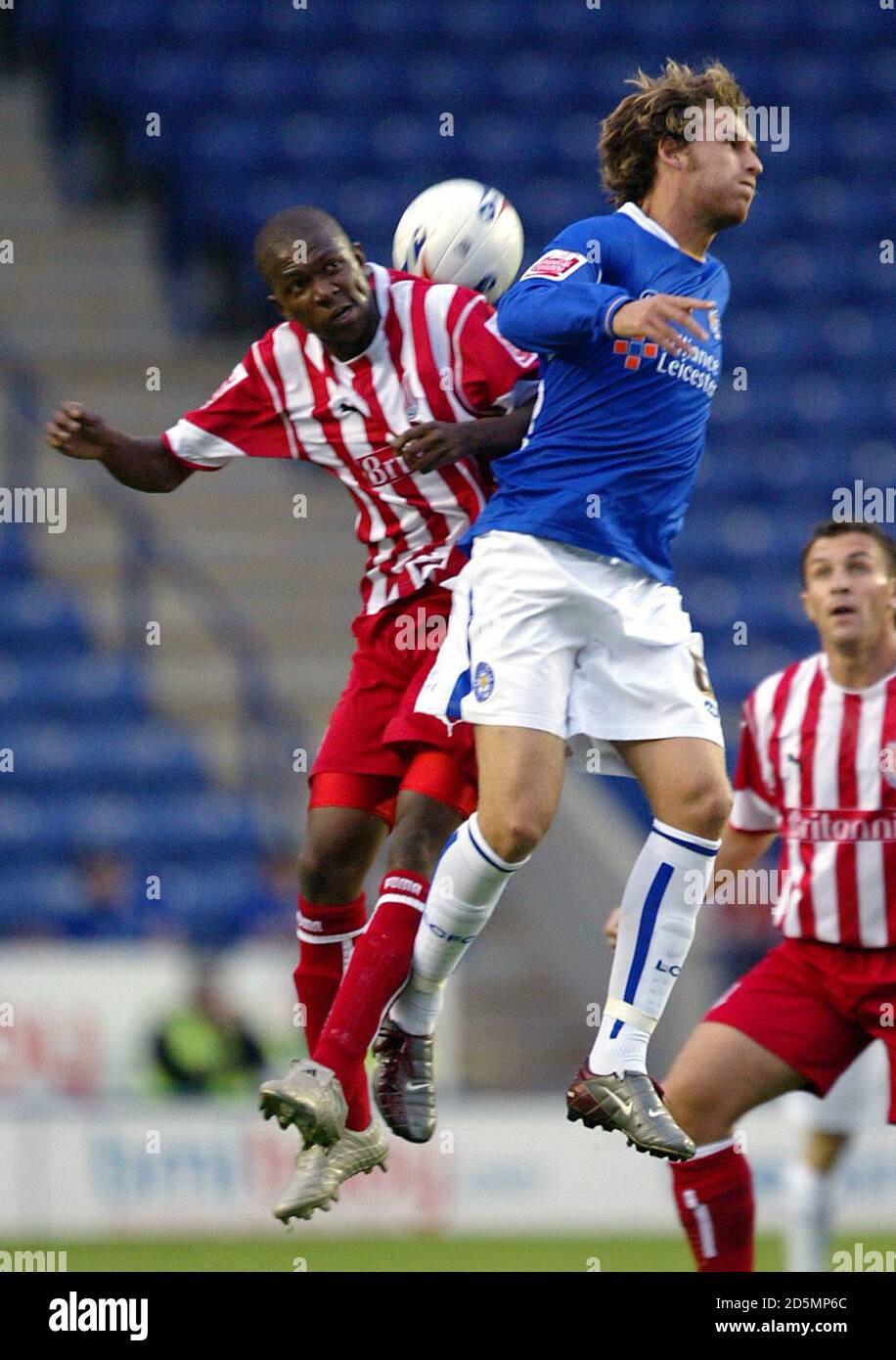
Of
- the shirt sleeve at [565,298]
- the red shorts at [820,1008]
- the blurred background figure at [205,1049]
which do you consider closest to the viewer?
the shirt sleeve at [565,298]

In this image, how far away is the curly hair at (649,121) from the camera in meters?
4.82

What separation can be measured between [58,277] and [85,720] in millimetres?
3051

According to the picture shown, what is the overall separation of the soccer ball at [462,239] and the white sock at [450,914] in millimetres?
1335

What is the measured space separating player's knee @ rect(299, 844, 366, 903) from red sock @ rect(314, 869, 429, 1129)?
193mm

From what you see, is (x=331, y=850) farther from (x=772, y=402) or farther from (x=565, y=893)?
(x=772, y=402)

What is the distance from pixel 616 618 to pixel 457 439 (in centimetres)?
51

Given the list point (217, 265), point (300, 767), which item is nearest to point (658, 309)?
point (300, 767)

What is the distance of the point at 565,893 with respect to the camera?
10766 millimetres

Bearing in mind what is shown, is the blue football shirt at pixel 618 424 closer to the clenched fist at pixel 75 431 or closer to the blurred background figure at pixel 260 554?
the clenched fist at pixel 75 431

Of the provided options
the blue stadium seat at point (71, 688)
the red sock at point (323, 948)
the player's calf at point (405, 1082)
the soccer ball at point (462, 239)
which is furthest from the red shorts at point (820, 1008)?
the blue stadium seat at point (71, 688)

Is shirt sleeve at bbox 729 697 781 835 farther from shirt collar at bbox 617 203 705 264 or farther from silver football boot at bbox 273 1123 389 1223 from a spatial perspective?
shirt collar at bbox 617 203 705 264

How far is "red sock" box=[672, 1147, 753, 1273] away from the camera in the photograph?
5.95m

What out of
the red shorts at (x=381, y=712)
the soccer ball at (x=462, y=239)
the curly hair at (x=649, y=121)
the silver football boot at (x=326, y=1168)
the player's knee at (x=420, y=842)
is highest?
the curly hair at (x=649, y=121)

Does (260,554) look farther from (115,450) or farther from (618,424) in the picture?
(618,424)
